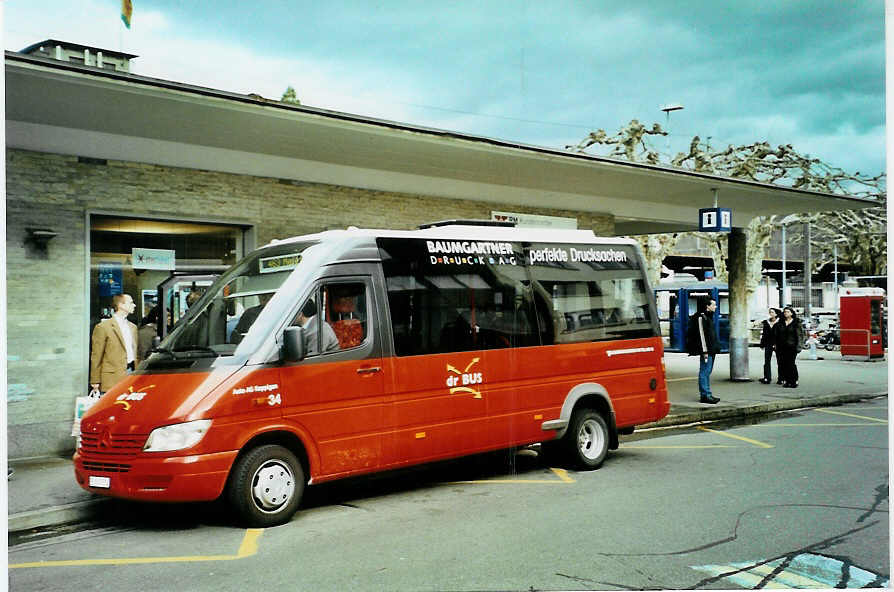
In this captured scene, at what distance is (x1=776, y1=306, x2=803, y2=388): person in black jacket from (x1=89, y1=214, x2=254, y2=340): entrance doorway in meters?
11.7

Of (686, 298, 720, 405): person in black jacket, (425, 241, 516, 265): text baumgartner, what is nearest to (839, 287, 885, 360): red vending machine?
(686, 298, 720, 405): person in black jacket

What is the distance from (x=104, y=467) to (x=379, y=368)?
2567 millimetres

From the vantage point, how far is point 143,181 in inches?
445

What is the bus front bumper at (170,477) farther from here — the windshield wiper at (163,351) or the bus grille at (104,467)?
the windshield wiper at (163,351)

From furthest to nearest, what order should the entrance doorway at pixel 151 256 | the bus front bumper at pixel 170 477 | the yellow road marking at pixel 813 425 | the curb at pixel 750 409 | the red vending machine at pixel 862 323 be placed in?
the red vending machine at pixel 862 323 → the curb at pixel 750 409 → the yellow road marking at pixel 813 425 → the entrance doorway at pixel 151 256 → the bus front bumper at pixel 170 477

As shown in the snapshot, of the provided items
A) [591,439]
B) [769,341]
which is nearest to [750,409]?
[769,341]

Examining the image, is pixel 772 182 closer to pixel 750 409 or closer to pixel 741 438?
pixel 750 409

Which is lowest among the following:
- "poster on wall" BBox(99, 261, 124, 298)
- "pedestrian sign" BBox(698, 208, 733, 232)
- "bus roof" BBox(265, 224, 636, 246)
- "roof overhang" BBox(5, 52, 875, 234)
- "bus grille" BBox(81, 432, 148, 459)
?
"bus grille" BBox(81, 432, 148, 459)

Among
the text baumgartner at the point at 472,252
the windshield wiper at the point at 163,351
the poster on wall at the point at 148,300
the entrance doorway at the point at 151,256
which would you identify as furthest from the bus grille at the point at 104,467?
the poster on wall at the point at 148,300

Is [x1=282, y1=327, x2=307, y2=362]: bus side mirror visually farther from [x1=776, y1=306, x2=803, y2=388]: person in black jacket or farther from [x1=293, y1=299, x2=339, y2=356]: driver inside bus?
[x1=776, y1=306, x2=803, y2=388]: person in black jacket

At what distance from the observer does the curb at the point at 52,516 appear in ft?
24.1

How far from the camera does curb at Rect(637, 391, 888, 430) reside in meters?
13.6

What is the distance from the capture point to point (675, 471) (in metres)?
9.23

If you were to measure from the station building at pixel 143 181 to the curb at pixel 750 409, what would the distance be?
4395 mm
